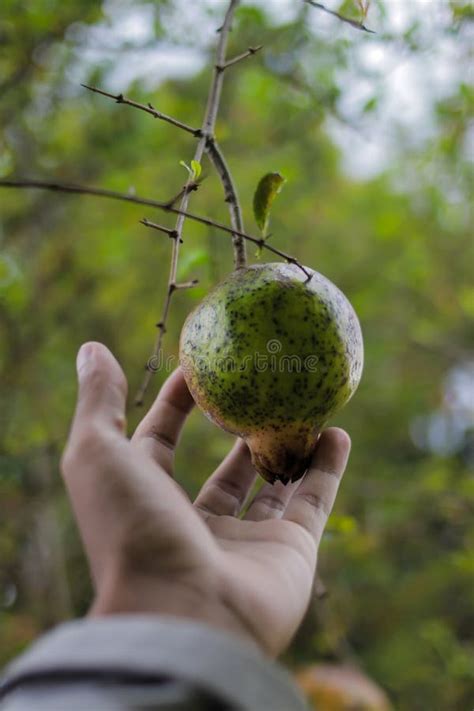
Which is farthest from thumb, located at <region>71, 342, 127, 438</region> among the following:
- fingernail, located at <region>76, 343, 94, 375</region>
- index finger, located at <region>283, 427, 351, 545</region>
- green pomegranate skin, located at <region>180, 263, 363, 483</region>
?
index finger, located at <region>283, 427, 351, 545</region>

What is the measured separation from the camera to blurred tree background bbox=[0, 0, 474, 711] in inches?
85.2

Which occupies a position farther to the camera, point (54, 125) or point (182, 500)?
point (54, 125)

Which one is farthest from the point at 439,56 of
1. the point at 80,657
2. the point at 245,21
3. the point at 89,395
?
the point at 80,657

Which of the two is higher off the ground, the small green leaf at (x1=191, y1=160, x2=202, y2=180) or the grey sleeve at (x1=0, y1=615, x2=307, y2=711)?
the small green leaf at (x1=191, y1=160, x2=202, y2=180)

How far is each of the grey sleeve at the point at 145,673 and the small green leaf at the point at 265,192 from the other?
0.52 m

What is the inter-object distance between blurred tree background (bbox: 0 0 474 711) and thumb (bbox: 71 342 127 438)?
14.6 inches

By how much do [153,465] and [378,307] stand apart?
132 inches

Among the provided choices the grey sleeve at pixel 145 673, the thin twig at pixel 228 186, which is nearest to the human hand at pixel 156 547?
the grey sleeve at pixel 145 673

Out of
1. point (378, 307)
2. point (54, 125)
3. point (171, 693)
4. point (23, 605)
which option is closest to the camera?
point (171, 693)

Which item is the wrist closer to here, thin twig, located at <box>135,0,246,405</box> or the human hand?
the human hand

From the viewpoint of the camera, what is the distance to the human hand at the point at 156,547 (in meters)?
0.79

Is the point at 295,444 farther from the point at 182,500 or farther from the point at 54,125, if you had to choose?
the point at 54,125

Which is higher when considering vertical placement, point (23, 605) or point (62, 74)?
point (62, 74)

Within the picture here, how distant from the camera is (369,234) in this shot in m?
4.32
